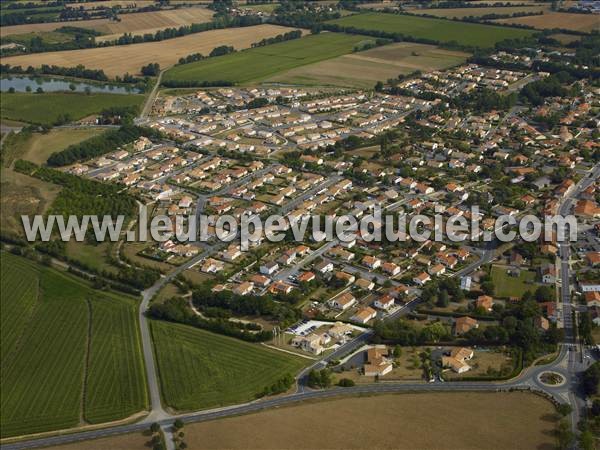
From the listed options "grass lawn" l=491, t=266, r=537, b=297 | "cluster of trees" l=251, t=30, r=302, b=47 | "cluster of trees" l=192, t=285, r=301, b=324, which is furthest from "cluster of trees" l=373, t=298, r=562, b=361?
"cluster of trees" l=251, t=30, r=302, b=47

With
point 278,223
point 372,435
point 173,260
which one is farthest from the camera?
point 278,223

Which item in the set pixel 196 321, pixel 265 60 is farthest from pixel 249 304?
pixel 265 60

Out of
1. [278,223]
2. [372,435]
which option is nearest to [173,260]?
[278,223]

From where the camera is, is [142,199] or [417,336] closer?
[417,336]

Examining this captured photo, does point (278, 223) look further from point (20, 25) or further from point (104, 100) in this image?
point (20, 25)

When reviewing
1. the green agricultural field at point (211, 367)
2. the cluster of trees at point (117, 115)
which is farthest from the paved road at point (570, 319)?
the cluster of trees at point (117, 115)

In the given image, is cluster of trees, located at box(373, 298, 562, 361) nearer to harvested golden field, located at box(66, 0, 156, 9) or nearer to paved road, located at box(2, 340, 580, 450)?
paved road, located at box(2, 340, 580, 450)
